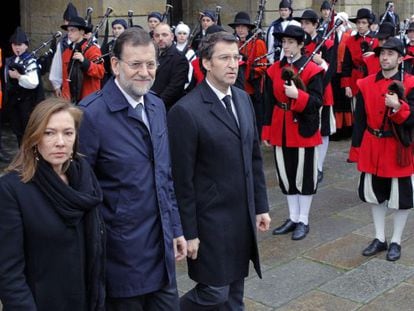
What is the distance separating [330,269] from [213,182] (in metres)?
2.14

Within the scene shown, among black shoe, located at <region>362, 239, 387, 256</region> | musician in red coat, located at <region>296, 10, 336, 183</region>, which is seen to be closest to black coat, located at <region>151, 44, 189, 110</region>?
musician in red coat, located at <region>296, 10, 336, 183</region>

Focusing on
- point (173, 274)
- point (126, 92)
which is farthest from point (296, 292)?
point (126, 92)

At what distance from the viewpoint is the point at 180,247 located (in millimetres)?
3717

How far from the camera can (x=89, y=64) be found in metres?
8.66

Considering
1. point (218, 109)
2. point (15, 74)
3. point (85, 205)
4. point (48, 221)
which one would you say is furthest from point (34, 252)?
point (15, 74)

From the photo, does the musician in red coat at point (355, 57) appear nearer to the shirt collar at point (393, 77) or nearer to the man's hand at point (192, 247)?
the shirt collar at point (393, 77)

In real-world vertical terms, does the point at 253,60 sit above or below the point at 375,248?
above

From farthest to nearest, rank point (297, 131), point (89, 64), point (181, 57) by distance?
point (89, 64) < point (181, 57) < point (297, 131)

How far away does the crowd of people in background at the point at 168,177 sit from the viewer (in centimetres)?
292

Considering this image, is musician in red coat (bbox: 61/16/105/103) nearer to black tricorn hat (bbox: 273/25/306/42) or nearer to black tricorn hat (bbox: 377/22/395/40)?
black tricorn hat (bbox: 273/25/306/42)

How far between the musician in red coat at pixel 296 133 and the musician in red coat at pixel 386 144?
0.52 m

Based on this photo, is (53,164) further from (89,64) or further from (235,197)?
(89,64)

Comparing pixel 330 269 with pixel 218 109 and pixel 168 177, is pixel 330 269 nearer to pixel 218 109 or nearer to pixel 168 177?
pixel 218 109

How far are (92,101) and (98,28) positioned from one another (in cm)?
679
